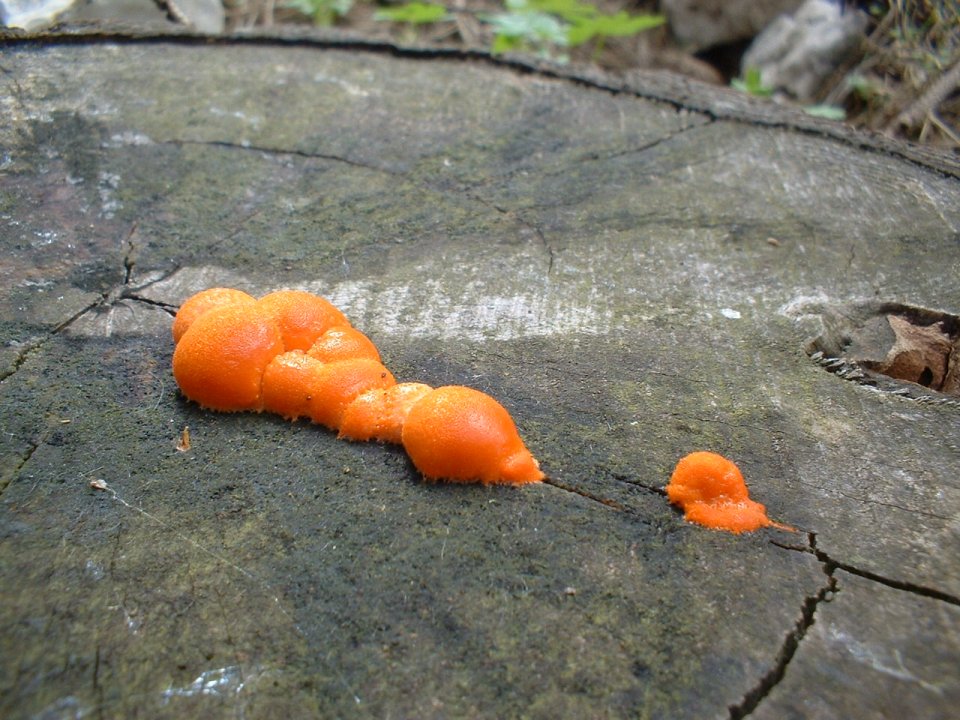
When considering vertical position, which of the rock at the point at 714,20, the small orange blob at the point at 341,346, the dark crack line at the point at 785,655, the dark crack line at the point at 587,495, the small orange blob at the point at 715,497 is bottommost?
the small orange blob at the point at 341,346

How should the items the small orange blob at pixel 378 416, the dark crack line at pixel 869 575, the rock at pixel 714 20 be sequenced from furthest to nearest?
the rock at pixel 714 20
the small orange blob at pixel 378 416
the dark crack line at pixel 869 575

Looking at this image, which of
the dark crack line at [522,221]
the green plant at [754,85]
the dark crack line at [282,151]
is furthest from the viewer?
the green plant at [754,85]

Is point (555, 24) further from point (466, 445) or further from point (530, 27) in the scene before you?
point (466, 445)

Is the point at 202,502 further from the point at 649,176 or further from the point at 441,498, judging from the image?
the point at 649,176

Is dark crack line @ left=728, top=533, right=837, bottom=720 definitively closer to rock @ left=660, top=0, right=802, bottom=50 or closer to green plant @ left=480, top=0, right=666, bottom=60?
green plant @ left=480, top=0, right=666, bottom=60

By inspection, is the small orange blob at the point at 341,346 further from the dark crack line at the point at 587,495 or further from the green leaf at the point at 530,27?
the green leaf at the point at 530,27

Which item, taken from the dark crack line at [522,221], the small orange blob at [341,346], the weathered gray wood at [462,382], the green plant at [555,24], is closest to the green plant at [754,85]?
the green plant at [555,24]

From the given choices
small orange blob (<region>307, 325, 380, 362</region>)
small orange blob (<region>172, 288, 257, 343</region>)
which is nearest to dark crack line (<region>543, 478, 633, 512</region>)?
small orange blob (<region>307, 325, 380, 362</region>)
